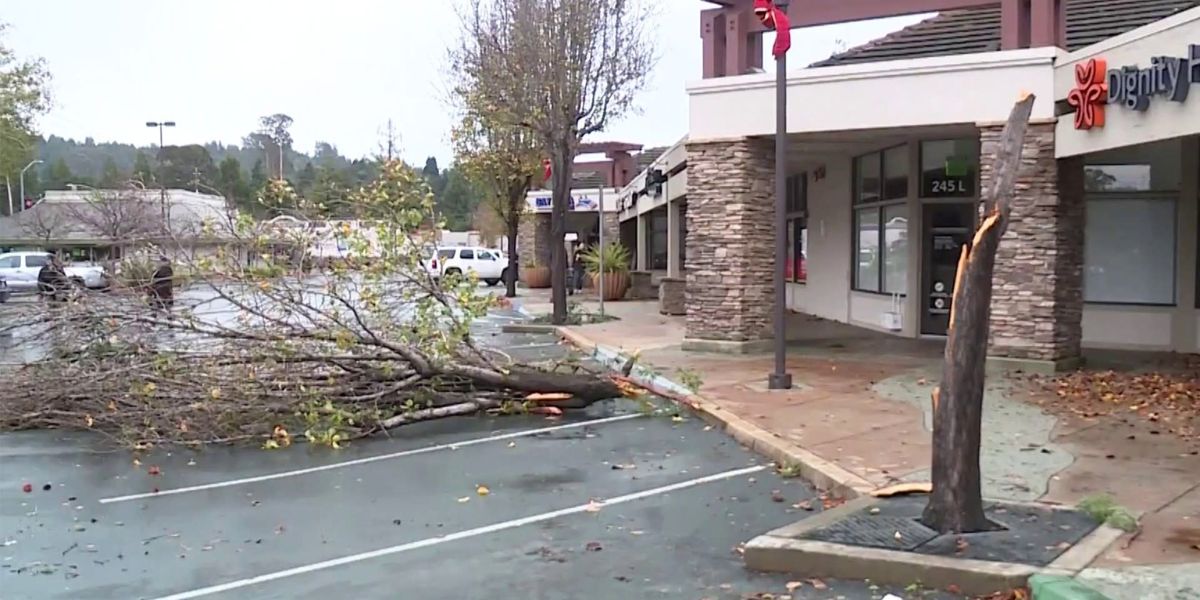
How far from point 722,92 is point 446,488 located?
31.3 ft

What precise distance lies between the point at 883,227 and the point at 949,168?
2.19 metres

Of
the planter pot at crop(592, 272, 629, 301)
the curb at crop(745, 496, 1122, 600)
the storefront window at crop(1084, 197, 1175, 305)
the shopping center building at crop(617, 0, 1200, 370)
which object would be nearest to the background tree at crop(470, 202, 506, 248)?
the planter pot at crop(592, 272, 629, 301)

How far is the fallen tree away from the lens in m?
10.9

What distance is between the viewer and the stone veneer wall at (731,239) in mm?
16609

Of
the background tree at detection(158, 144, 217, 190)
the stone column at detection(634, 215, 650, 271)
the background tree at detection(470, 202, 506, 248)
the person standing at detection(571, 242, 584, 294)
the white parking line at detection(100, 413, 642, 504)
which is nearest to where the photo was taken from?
the white parking line at detection(100, 413, 642, 504)

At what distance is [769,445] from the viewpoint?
9703 mm

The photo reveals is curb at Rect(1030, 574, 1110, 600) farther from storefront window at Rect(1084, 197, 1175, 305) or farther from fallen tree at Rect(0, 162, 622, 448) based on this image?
storefront window at Rect(1084, 197, 1175, 305)

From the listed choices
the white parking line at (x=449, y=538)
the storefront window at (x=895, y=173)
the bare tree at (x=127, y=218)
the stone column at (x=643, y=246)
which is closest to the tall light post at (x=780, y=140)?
the white parking line at (x=449, y=538)

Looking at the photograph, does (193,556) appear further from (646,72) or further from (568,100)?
(646,72)

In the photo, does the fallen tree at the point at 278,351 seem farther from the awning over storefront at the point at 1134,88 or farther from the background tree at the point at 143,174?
the awning over storefront at the point at 1134,88

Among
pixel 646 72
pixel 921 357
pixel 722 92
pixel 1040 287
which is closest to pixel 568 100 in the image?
pixel 646 72

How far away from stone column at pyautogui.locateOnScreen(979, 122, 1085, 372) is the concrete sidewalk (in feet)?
3.16

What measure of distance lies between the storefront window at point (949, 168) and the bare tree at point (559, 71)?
7404mm

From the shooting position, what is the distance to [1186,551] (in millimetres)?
6043
